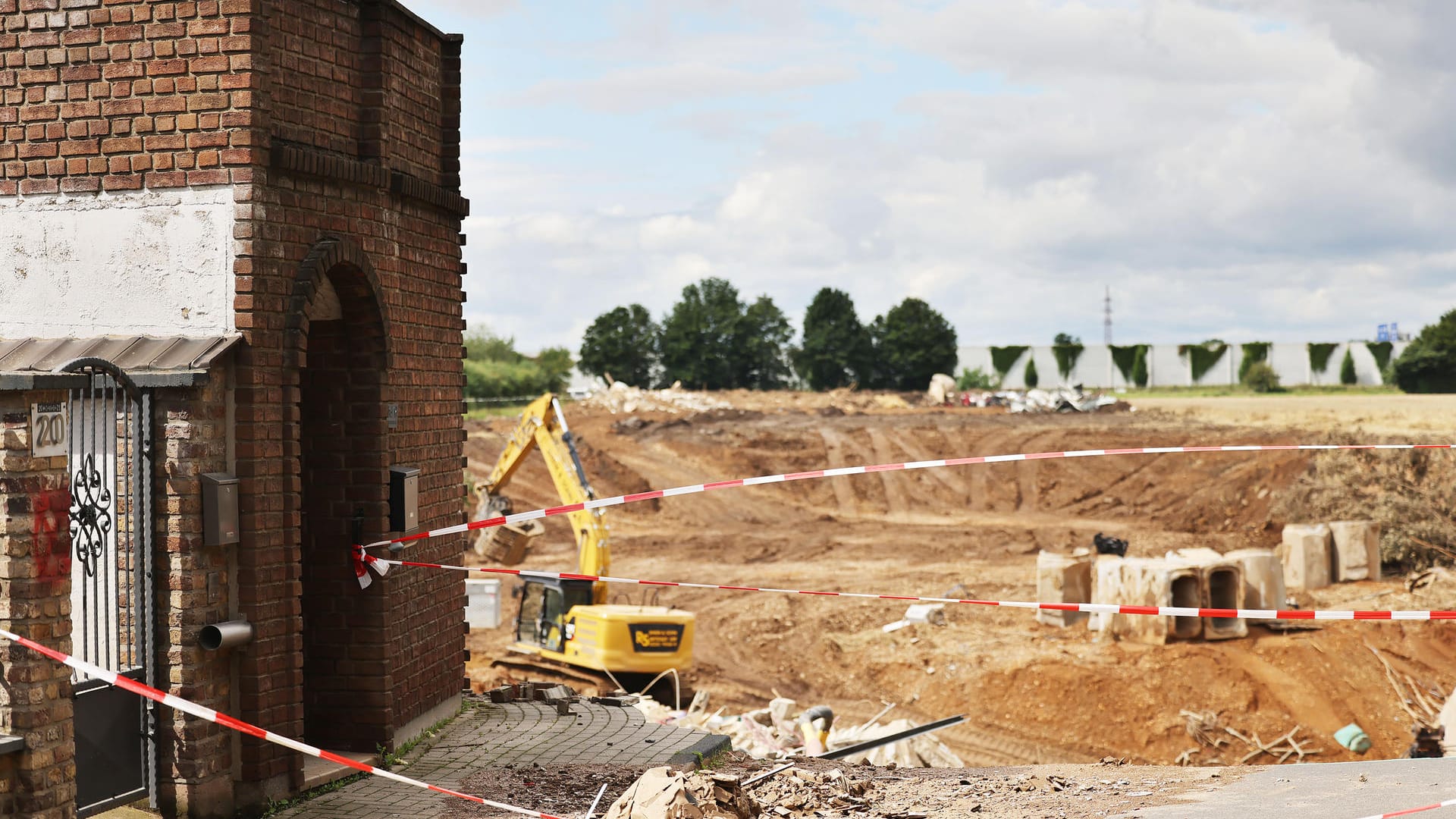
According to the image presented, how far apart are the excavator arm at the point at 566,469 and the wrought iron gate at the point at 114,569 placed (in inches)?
317

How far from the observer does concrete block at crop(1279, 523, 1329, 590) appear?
880 inches

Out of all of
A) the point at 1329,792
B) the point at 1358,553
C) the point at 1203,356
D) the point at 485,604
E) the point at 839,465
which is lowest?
the point at 485,604

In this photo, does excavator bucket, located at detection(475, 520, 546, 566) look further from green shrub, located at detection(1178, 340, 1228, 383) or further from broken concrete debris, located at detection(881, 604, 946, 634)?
green shrub, located at detection(1178, 340, 1228, 383)

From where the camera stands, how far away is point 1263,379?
60500 mm

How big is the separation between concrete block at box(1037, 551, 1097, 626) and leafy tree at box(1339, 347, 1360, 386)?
168ft

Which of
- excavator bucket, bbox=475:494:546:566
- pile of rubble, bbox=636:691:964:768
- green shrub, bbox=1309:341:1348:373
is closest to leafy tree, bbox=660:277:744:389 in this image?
green shrub, bbox=1309:341:1348:373

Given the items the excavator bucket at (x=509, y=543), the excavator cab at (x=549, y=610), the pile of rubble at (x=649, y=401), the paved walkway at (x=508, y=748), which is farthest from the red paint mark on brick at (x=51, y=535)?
the pile of rubble at (x=649, y=401)

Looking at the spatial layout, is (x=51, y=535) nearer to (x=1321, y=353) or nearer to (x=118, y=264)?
(x=118, y=264)

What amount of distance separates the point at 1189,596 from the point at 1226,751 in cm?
266

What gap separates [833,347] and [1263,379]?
2086 cm

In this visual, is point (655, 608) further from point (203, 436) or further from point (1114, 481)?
point (1114, 481)

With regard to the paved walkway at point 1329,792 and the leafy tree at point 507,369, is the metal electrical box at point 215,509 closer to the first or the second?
the paved walkway at point 1329,792

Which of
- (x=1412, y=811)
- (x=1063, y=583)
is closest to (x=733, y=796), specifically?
(x=1412, y=811)

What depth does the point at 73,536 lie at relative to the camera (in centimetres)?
657
